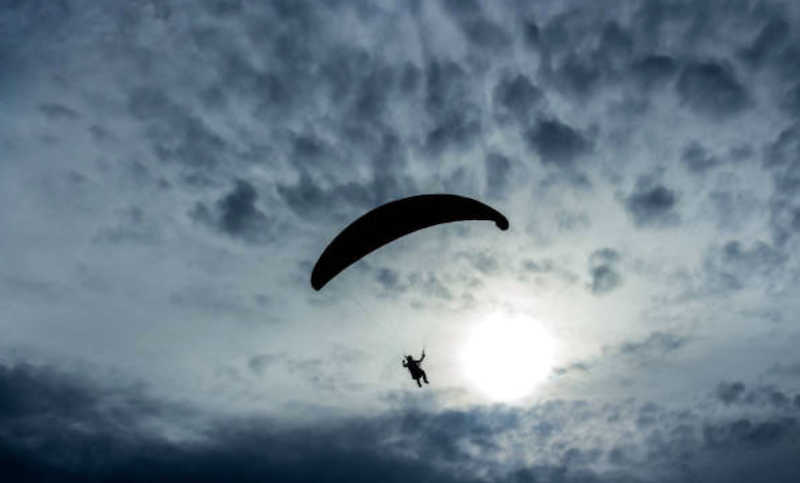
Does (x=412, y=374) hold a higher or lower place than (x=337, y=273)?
lower

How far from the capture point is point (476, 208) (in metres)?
14.2

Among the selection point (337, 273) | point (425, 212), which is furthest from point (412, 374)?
point (425, 212)

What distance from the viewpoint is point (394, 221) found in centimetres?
1420

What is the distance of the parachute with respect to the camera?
A: 14.0 meters

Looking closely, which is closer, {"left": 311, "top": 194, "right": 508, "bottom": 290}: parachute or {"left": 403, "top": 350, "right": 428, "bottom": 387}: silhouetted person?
{"left": 311, "top": 194, "right": 508, "bottom": 290}: parachute

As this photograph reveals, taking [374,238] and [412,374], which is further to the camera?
[412,374]

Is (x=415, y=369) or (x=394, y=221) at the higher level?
(x=394, y=221)

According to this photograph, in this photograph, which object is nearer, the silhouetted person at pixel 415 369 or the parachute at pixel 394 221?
the parachute at pixel 394 221

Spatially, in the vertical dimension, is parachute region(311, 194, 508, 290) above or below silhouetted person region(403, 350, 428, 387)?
above

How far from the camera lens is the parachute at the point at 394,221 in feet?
46.0

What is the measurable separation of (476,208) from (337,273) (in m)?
5.20

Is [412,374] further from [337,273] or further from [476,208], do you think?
[476,208]

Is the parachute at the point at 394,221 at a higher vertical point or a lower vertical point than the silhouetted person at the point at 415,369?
higher

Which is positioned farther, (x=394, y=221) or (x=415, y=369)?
(x=415, y=369)
